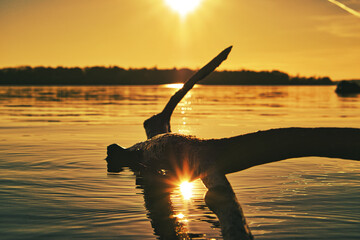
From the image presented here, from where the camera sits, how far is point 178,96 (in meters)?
8.35

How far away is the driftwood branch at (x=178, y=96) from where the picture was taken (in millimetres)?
7375

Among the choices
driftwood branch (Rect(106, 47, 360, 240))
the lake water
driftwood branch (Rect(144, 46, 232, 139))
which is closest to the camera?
driftwood branch (Rect(106, 47, 360, 240))

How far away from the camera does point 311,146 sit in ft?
15.8

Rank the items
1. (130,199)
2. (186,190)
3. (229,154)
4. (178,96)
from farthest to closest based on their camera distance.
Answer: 1. (178,96)
2. (186,190)
3. (130,199)
4. (229,154)

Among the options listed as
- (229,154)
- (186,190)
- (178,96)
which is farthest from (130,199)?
(178,96)

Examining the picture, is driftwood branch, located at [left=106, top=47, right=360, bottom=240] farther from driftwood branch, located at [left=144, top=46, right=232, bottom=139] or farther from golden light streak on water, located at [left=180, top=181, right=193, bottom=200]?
driftwood branch, located at [left=144, top=46, right=232, bottom=139]

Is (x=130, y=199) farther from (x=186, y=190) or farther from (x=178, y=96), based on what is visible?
(x=178, y=96)

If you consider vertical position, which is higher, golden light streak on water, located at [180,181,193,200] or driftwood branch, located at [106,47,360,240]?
driftwood branch, located at [106,47,360,240]

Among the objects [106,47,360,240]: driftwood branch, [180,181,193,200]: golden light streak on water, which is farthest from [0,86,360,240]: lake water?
[106,47,360,240]: driftwood branch

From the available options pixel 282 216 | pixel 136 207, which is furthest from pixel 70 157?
pixel 282 216

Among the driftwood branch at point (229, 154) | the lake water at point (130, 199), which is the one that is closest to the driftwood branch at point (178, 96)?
the lake water at point (130, 199)

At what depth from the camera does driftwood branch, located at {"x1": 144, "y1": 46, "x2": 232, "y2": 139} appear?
24.2 feet

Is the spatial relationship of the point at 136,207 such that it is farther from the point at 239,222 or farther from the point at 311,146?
the point at 311,146

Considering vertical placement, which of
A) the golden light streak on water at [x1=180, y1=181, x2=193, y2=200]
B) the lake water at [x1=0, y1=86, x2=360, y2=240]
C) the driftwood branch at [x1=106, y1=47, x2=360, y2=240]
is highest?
the driftwood branch at [x1=106, y1=47, x2=360, y2=240]
